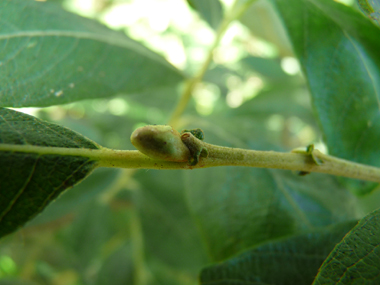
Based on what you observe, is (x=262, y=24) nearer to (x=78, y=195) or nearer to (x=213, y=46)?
(x=213, y=46)

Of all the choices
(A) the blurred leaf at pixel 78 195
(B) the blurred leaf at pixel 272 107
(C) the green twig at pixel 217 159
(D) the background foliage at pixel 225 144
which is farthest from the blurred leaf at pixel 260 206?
(B) the blurred leaf at pixel 272 107

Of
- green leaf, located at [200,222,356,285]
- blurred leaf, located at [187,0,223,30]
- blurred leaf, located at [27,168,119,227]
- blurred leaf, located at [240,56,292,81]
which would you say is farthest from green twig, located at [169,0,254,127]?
green leaf, located at [200,222,356,285]

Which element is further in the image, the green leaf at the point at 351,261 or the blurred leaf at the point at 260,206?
the blurred leaf at the point at 260,206

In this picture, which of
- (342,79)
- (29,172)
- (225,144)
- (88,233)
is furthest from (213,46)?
(88,233)

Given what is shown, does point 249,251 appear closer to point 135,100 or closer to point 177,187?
point 177,187

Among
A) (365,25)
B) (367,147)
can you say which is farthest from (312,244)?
(365,25)

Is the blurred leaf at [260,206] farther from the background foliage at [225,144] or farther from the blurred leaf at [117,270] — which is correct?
the blurred leaf at [117,270]

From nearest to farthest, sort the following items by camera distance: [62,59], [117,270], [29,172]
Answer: [29,172], [62,59], [117,270]

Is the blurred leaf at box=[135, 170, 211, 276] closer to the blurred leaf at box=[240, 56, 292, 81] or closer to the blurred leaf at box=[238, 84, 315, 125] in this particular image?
the blurred leaf at box=[238, 84, 315, 125]
